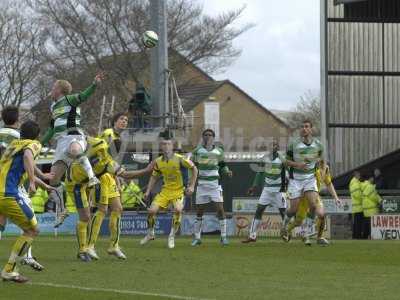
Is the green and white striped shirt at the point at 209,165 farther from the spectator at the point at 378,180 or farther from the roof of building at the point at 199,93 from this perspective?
the roof of building at the point at 199,93

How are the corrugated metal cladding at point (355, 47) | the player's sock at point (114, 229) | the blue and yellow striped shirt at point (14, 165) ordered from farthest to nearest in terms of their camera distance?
the corrugated metal cladding at point (355, 47) → the player's sock at point (114, 229) → the blue and yellow striped shirt at point (14, 165)

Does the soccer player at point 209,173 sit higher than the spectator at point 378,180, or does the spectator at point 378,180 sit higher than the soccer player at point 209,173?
the soccer player at point 209,173

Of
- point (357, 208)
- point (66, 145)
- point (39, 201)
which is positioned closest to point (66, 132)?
point (66, 145)

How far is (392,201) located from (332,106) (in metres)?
6.53

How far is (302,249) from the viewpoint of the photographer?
71.2 ft

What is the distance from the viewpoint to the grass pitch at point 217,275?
1298 cm

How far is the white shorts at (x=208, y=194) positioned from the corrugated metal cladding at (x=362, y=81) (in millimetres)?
13795

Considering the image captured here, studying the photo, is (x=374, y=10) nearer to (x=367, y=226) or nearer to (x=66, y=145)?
(x=367, y=226)

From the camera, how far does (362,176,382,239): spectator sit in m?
32.0

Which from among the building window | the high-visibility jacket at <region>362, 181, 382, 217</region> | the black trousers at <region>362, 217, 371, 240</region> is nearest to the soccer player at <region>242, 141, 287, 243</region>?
the black trousers at <region>362, 217, 371, 240</region>

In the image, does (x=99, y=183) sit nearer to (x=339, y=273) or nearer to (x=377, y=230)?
(x=339, y=273)

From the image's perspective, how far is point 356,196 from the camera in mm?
32781

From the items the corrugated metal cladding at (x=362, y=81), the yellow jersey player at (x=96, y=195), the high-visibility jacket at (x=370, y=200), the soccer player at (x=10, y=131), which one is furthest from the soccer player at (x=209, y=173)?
the corrugated metal cladding at (x=362, y=81)

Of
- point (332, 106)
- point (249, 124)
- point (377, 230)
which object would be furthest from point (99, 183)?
point (249, 124)
